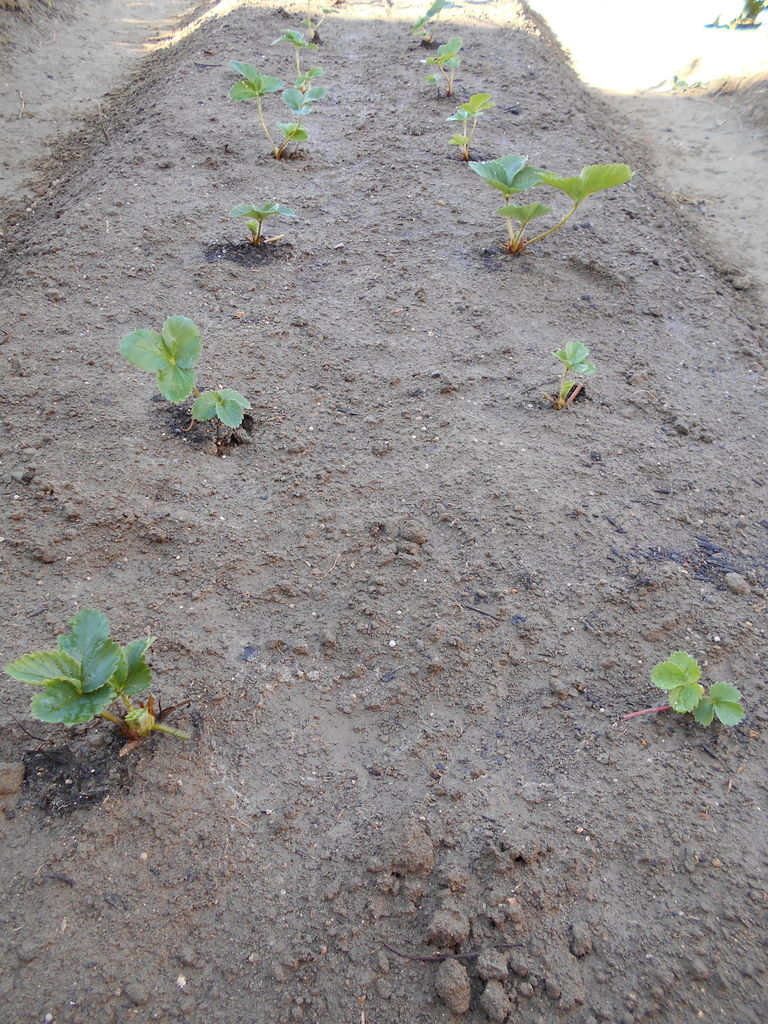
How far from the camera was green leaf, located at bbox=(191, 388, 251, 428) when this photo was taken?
7.23 feet

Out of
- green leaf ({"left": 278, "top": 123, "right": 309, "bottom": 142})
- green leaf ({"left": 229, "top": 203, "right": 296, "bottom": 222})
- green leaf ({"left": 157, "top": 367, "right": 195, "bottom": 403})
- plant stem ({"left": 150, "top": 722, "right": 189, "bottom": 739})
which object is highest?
green leaf ({"left": 278, "top": 123, "right": 309, "bottom": 142})

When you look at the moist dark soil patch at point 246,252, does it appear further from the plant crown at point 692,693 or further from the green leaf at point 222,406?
the plant crown at point 692,693

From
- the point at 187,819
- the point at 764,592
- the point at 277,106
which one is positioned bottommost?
Answer: the point at 187,819

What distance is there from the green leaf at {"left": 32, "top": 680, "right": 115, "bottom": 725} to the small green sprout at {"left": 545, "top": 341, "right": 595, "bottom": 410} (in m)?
1.71

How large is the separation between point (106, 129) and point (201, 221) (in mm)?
1804

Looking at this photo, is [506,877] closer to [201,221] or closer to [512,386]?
[512,386]

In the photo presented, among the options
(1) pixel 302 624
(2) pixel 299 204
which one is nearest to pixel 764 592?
(1) pixel 302 624

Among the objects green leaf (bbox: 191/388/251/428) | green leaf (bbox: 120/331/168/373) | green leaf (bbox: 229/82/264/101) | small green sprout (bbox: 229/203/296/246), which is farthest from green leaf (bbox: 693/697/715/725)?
green leaf (bbox: 229/82/264/101)

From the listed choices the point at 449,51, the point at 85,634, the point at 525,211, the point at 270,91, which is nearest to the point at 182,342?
the point at 85,634

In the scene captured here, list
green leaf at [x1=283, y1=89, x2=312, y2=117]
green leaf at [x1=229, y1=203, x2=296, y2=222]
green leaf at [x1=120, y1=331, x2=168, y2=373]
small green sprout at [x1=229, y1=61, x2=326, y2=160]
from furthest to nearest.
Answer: green leaf at [x1=283, y1=89, x2=312, y2=117] → small green sprout at [x1=229, y1=61, x2=326, y2=160] → green leaf at [x1=229, y1=203, x2=296, y2=222] → green leaf at [x1=120, y1=331, x2=168, y2=373]

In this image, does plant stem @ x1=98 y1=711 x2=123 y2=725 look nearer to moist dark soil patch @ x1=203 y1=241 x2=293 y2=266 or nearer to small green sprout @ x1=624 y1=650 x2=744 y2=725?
small green sprout @ x1=624 y1=650 x2=744 y2=725

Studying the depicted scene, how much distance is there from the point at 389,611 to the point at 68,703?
0.86 m

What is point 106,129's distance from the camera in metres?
4.50

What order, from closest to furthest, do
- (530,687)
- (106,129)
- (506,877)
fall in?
(506,877) < (530,687) < (106,129)
